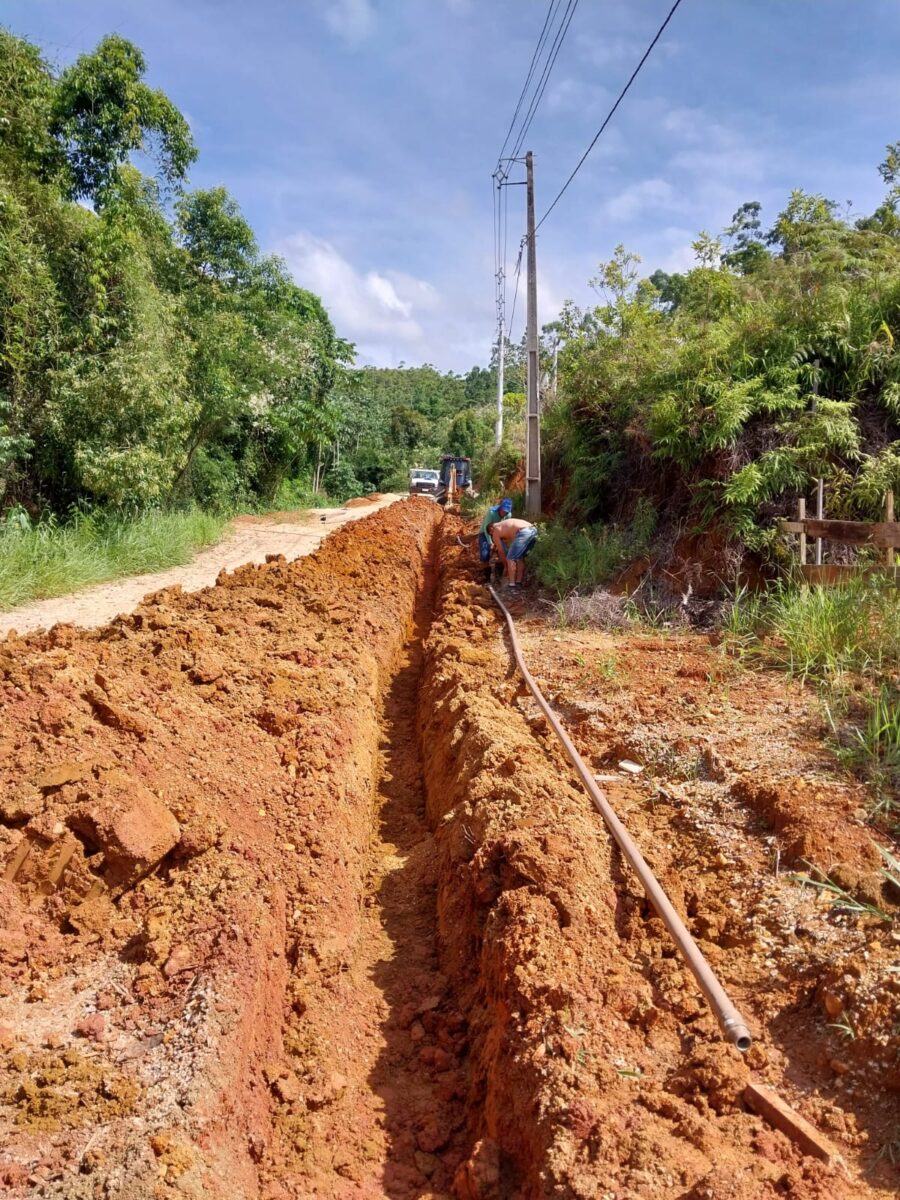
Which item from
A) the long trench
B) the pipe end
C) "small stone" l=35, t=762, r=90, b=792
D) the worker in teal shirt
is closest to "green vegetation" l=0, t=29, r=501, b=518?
the worker in teal shirt

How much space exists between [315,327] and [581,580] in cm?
1847

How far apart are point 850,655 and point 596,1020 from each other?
3.74 meters

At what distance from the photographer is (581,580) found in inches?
396

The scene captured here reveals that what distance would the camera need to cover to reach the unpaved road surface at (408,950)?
2582 millimetres

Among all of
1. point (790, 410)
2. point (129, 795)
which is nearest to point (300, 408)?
point (790, 410)

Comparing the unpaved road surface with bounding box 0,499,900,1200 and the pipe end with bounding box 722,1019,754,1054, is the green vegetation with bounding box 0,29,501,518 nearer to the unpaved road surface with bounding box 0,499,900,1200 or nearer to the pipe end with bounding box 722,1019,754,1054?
the unpaved road surface with bounding box 0,499,900,1200

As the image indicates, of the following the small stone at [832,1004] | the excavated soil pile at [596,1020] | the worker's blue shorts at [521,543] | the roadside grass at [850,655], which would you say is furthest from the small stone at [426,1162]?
the worker's blue shorts at [521,543]

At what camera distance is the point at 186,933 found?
11.6 ft

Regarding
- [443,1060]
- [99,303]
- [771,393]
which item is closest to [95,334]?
[99,303]

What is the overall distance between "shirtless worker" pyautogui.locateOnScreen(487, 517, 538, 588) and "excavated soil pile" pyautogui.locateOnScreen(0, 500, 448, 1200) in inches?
208

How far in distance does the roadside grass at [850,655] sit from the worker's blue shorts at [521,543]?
3.87 m

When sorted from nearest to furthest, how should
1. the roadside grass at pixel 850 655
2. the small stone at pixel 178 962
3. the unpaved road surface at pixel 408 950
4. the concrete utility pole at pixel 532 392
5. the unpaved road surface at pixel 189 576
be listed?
the unpaved road surface at pixel 408 950 → the small stone at pixel 178 962 → the roadside grass at pixel 850 655 → the unpaved road surface at pixel 189 576 → the concrete utility pole at pixel 532 392

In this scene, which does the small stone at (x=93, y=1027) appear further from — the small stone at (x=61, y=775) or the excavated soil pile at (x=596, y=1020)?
the excavated soil pile at (x=596, y=1020)

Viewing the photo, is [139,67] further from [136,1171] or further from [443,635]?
[136,1171]
